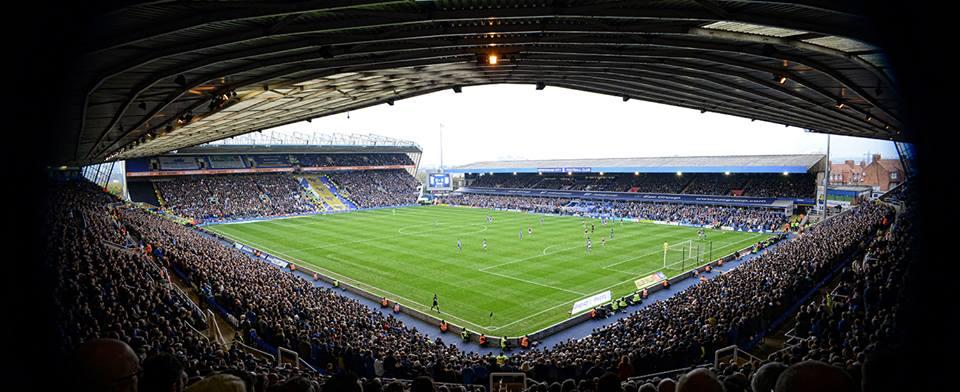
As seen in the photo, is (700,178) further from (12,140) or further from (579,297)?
(12,140)

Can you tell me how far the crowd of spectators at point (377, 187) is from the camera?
255 feet

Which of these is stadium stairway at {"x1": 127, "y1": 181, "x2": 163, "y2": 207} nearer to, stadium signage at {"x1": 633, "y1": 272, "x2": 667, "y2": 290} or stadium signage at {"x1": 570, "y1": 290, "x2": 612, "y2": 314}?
stadium signage at {"x1": 570, "y1": 290, "x2": 612, "y2": 314}

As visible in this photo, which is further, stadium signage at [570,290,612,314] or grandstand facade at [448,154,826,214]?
grandstand facade at [448,154,826,214]

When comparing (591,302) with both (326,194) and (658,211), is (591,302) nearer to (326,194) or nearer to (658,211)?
(658,211)

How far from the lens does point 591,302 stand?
2317cm

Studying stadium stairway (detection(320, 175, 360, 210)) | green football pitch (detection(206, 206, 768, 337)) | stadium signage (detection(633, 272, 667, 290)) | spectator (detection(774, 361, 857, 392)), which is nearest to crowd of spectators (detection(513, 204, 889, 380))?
stadium signage (detection(633, 272, 667, 290))

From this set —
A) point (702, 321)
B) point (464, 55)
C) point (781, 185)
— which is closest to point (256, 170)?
point (464, 55)

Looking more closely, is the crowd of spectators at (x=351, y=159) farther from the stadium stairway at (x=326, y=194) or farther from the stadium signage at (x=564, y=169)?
the stadium signage at (x=564, y=169)

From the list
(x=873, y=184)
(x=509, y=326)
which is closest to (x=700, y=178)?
(x=873, y=184)

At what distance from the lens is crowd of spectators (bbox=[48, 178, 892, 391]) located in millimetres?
9656

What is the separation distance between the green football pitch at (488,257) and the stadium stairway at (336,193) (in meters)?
15.9

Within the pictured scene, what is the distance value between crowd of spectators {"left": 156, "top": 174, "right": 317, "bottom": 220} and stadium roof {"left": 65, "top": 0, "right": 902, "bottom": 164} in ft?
133

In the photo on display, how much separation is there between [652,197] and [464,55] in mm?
55849

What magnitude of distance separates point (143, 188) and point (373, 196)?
1262 inches
